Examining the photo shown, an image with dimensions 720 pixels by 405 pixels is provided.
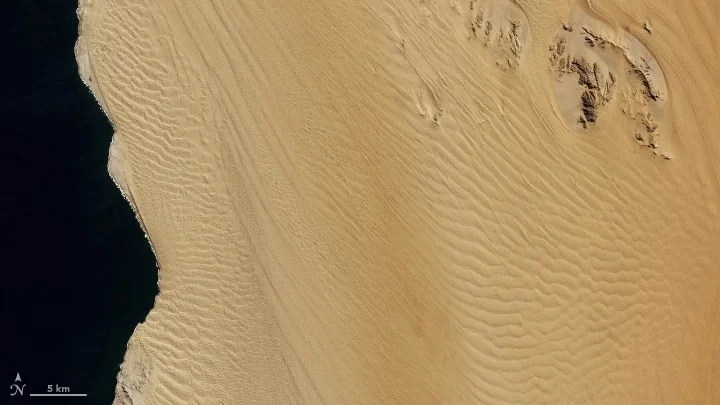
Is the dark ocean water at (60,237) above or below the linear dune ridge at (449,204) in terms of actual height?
below

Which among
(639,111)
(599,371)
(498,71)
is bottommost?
(599,371)

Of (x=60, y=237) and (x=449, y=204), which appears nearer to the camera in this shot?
(x=449, y=204)

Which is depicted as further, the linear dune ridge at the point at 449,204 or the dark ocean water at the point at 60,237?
the dark ocean water at the point at 60,237

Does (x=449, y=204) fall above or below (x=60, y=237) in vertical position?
above

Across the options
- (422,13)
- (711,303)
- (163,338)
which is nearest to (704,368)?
(711,303)

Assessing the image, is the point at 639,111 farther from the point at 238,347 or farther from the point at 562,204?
the point at 238,347
